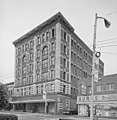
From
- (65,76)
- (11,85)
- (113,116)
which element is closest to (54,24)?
(65,76)

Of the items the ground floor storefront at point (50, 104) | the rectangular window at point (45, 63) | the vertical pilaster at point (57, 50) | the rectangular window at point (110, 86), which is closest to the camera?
the rectangular window at point (110, 86)

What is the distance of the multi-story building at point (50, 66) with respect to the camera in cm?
5156

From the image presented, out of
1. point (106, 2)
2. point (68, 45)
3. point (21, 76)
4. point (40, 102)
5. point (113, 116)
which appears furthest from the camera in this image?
point (21, 76)

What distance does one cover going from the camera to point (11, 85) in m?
75.6

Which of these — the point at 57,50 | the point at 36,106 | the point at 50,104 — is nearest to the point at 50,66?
the point at 57,50

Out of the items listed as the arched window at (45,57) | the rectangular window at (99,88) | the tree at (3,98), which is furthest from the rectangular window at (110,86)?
Result: the tree at (3,98)

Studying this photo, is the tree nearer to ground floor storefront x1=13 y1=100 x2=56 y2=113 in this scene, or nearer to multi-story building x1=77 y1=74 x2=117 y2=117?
multi-story building x1=77 y1=74 x2=117 y2=117

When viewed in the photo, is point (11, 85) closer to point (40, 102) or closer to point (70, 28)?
point (40, 102)

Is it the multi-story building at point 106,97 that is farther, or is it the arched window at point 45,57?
the arched window at point 45,57

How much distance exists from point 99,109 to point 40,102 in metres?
15.2

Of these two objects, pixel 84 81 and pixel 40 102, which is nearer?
pixel 84 81

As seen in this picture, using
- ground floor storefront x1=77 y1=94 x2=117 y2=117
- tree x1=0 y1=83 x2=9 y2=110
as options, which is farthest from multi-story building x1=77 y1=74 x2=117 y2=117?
tree x1=0 y1=83 x2=9 y2=110

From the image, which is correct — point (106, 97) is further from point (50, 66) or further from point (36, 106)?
point (36, 106)

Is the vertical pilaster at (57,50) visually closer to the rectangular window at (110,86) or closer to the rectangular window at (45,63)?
the rectangular window at (45,63)
